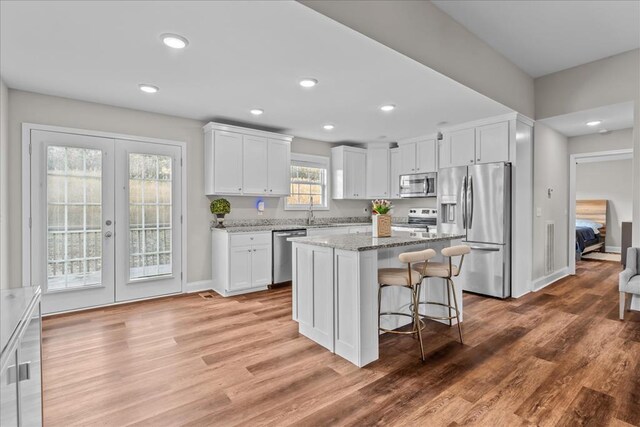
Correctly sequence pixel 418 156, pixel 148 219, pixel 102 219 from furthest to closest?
1. pixel 418 156
2. pixel 148 219
3. pixel 102 219

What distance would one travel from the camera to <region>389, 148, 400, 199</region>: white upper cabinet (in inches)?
243

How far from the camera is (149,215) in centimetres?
429

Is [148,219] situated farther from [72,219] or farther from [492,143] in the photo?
[492,143]

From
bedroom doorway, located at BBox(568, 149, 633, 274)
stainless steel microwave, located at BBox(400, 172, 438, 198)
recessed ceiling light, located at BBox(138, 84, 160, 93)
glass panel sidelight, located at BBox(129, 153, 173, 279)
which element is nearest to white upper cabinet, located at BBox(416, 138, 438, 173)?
stainless steel microwave, located at BBox(400, 172, 438, 198)

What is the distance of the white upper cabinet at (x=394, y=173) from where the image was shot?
6.17 m

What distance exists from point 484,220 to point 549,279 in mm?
1737

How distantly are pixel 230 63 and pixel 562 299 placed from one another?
484 centimetres

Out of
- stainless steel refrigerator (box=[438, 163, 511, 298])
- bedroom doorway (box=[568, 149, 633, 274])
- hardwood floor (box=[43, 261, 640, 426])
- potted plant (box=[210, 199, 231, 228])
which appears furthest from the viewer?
bedroom doorway (box=[568, 149, 633, 274])

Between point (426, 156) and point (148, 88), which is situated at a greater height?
point (148, 88)

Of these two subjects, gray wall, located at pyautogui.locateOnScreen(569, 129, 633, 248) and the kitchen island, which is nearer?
the kitchen island

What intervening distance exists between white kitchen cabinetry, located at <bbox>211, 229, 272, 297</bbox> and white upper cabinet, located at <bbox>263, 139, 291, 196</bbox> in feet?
2.59

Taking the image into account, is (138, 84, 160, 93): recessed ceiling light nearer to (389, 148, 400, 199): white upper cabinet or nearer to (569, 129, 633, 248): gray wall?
(389, 148, 400, 199): white upper cabinet

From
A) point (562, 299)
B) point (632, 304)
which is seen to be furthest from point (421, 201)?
point (632, 304)

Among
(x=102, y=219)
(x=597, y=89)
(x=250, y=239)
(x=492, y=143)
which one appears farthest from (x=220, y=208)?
(x=597, y=89)
